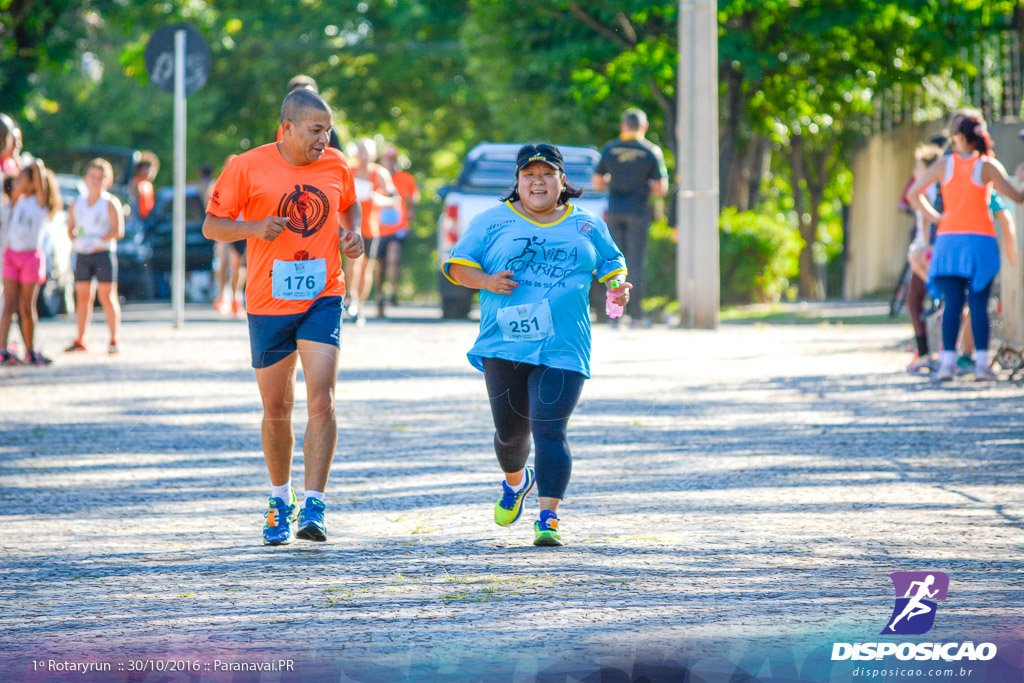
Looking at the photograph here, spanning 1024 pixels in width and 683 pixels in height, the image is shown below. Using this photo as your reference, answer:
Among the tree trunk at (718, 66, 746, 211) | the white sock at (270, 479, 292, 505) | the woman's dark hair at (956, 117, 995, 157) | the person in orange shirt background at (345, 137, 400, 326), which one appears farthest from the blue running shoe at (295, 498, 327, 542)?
the tree trunk at (718, 66, 746, 211)

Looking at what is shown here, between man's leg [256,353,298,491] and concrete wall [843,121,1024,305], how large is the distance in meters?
18.5

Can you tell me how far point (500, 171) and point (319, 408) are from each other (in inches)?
497

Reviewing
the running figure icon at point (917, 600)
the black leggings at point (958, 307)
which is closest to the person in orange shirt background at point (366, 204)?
the black leggings at point (958, 307)

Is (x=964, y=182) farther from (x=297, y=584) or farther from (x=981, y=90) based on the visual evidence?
(x=981, y=90)

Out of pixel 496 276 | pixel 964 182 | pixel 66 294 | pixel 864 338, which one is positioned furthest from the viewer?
pixel 66 294

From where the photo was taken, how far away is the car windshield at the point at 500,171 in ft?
60.7

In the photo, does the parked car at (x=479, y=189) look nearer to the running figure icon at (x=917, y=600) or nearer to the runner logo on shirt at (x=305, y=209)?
the runner logo on shirt at (x=305, y=209)

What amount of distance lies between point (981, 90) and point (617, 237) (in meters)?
7.66

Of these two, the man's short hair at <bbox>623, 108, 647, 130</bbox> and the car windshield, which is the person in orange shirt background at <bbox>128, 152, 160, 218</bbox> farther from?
the man's short hair at <bbox>623, 108, 647, 130</bbox>

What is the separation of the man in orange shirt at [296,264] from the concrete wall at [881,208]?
60.6 feet

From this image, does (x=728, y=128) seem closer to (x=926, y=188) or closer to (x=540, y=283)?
(x=926, y=188)

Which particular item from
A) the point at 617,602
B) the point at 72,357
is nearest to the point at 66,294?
the point at 72,357

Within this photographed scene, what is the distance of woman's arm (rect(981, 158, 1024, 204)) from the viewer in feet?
35.5

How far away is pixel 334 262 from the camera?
20.7 ft
